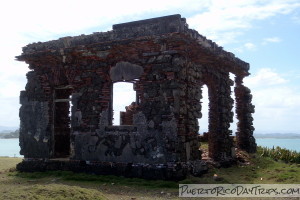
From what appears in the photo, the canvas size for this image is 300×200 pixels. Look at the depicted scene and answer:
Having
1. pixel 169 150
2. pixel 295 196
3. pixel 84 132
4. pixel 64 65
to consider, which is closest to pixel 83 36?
pixel 64 65

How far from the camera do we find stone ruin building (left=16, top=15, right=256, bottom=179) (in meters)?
9.64

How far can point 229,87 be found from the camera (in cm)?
1326

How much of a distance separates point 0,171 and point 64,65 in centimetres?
417

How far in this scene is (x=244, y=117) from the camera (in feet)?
49.9

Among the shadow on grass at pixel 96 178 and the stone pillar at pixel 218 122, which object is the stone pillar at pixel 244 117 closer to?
the stone pillar at pixel 218 122

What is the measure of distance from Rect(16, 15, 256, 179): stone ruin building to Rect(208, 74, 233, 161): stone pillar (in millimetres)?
34

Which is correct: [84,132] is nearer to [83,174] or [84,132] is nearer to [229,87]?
[83,174]

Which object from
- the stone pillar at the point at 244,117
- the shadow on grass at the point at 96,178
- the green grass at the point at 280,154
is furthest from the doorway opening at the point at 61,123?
the green grass at the point at 280,154

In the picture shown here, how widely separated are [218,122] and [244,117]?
324 cm

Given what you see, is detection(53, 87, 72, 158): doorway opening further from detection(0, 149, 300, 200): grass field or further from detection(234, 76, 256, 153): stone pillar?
detection(234, 76, 256, 153): stone pillar

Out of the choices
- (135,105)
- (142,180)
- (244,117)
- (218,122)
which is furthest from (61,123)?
(244,117)

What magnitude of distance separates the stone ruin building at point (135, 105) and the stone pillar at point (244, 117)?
2146 mm

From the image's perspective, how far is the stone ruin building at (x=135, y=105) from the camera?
380 inches

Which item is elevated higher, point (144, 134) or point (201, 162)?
point (144, 134)
